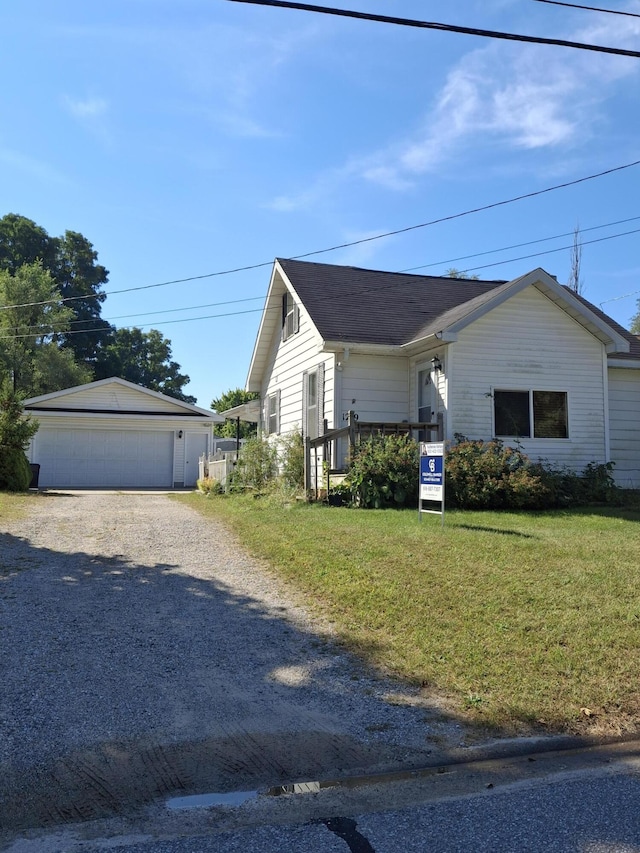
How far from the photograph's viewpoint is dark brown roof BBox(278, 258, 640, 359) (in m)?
15.5

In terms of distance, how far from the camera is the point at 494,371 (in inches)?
583

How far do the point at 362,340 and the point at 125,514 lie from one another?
6.20 m

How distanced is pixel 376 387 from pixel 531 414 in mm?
3461

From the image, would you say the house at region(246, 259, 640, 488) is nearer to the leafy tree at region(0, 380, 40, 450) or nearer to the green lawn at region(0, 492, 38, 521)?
the green lawn at region(0, 492, 38, 521)

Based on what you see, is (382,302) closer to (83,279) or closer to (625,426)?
(625,426)

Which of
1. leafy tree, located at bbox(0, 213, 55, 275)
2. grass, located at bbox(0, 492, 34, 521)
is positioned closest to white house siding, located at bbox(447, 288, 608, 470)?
grass, located at bbox(0, 492, 34, 521)

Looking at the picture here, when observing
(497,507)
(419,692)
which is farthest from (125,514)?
(419,692)

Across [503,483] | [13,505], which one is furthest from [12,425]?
[503,483]

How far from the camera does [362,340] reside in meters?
15.2

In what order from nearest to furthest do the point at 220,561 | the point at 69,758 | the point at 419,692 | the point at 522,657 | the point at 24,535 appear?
the point at 69,758 → the point at 419,692 → the point at 522,657 → the point at 220,561 → the point at 24,535

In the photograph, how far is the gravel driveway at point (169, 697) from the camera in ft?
12.4

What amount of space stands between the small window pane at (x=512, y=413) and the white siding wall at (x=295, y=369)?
3.62 meters

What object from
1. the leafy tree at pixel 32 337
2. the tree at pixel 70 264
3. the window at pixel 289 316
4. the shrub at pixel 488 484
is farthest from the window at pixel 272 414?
the tree at pixel 70 264

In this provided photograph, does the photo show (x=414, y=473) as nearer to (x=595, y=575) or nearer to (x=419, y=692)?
(x=595, y=575)
